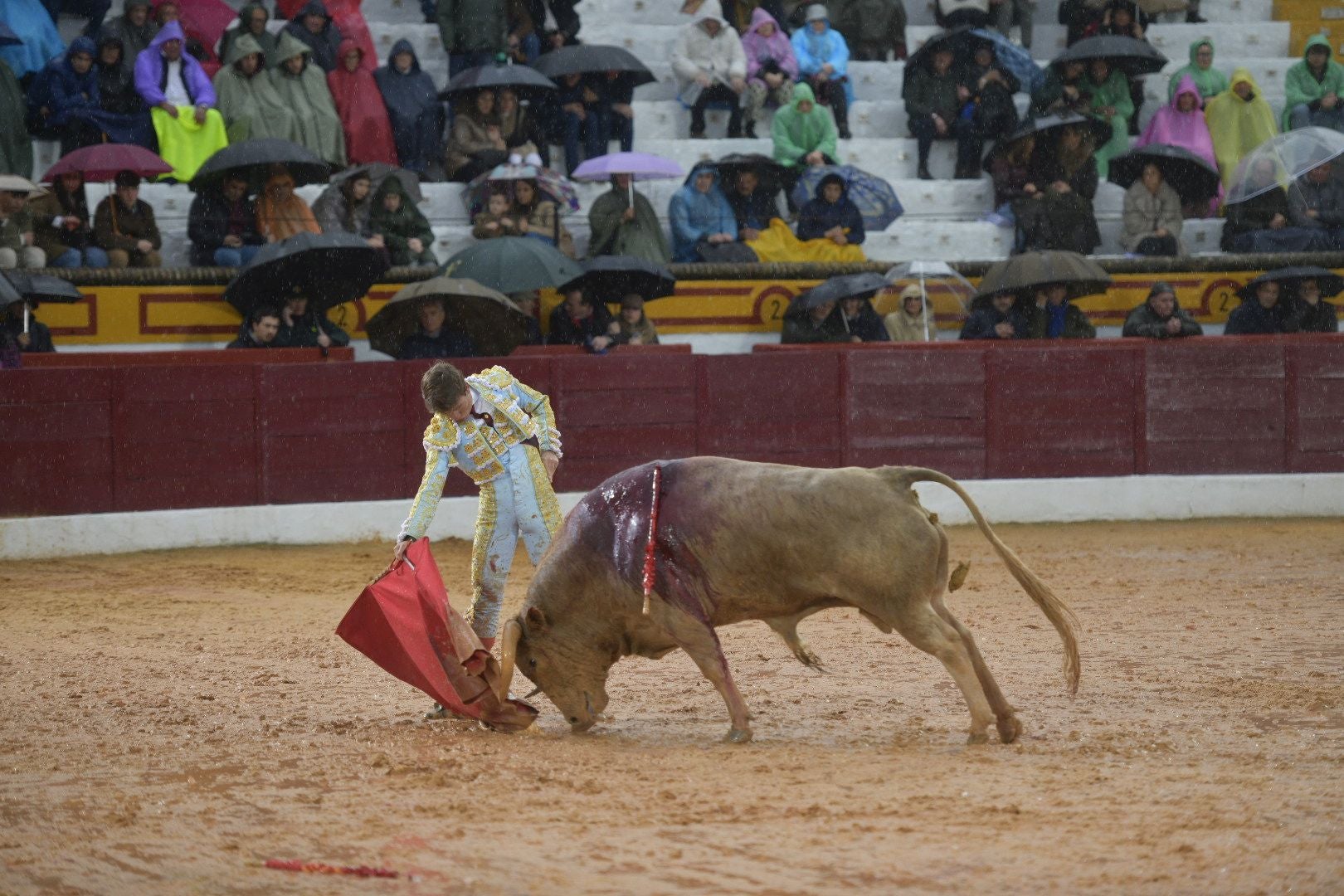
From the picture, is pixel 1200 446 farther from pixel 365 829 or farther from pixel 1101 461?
pixel 365 829

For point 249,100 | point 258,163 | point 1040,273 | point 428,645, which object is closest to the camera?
point 428,645

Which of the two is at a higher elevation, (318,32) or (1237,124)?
(318,32)

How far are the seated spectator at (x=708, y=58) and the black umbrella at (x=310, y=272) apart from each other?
13.2 ft

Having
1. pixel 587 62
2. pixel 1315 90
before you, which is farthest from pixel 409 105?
pixel 1315 90

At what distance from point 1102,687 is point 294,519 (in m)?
6.29

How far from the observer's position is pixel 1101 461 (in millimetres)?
12406

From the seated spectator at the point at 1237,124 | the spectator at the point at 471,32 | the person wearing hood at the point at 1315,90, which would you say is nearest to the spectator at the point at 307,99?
the spectator at the point at 471,32

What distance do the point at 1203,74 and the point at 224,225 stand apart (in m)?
8.69

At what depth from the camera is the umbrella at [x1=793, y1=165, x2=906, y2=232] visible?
13531 mm

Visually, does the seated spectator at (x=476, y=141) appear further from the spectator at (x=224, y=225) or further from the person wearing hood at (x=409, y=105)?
the spectator at (x=224, y=225)

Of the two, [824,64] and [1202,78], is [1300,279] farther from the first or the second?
[824,64]

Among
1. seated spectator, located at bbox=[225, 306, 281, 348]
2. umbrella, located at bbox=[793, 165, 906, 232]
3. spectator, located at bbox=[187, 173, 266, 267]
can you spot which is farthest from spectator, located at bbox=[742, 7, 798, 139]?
seated spectator, located at bbox=[225, 306, 281, 348]

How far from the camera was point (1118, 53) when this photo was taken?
14.6 metres

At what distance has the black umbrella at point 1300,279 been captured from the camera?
12.9 m
